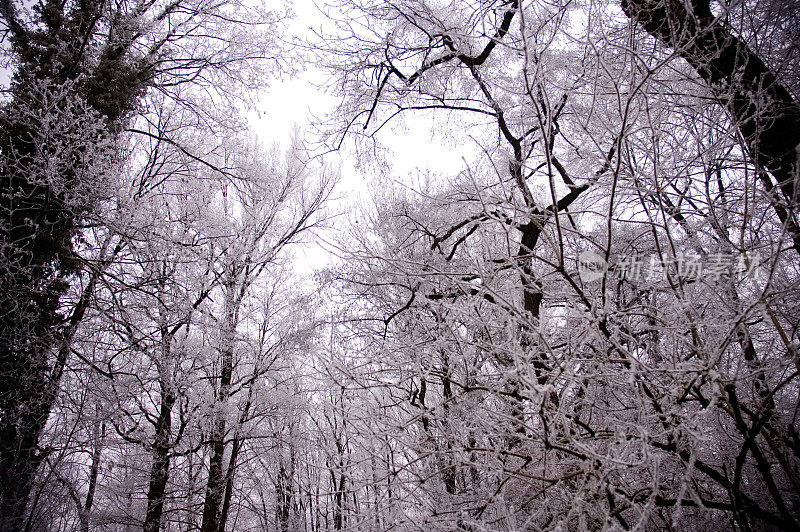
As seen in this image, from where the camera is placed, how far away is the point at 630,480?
2.35m

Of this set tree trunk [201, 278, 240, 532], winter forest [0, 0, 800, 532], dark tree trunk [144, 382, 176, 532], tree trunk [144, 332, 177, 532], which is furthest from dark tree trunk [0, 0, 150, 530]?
tree trunk [201, 278, 240, 532]

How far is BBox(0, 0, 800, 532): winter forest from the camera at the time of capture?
5.87 ft

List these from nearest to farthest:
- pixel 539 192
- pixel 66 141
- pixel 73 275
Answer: pixel 66 141, pixel 73 275, pixel 539 192

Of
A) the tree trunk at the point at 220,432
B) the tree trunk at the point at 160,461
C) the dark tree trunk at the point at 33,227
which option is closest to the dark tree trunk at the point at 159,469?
the tree trunk at the point at 160,461

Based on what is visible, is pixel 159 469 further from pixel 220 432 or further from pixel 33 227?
pixel 33 227

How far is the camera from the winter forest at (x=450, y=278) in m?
1.79

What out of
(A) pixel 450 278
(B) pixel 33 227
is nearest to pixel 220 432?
(B) pixel 33 227

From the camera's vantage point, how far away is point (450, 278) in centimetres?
191

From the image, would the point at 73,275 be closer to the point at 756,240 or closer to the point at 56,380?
the point at 56,380

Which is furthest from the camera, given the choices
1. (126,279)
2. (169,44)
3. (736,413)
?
(169,44)

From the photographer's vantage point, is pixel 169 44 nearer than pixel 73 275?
No

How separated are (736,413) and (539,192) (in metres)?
6.63

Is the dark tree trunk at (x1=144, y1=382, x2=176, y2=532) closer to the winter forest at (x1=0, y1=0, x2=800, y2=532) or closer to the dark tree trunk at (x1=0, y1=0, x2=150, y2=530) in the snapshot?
the winter forest at (x1=0, y1=0, x2=800, y2=532)

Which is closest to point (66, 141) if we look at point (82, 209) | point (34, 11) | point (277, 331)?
point (82, 209)
